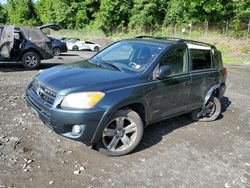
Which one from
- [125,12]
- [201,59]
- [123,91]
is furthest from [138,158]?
[125,12]

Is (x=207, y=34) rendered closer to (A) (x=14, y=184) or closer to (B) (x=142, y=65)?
(B) (x=142, y=65)

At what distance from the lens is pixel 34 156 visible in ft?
13.7

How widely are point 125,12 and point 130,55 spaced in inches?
1599

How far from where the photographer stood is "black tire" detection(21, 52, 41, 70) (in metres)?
11.3

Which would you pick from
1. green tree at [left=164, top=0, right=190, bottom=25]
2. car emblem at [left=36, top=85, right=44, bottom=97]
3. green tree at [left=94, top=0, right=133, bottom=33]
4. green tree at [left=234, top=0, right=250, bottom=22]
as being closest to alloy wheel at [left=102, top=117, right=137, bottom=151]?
car emblem at [left=36, top=85, right=44, bottom=97]

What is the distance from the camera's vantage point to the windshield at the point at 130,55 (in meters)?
4.77

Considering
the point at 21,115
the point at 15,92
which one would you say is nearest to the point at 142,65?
the point at 21,115

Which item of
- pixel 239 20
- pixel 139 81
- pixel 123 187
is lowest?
pixel 123 187

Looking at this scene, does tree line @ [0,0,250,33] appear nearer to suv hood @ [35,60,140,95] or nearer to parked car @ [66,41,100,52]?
parked car @ [66,41,100,52]

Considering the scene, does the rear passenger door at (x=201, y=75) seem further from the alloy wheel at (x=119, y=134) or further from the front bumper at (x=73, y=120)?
the front bumper at (x=73, y=120)

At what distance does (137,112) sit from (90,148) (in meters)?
0.94

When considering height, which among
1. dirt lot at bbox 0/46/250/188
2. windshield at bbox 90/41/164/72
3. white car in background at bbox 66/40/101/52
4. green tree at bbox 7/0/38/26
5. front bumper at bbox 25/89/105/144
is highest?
green tree at bbox 7/0/38/26

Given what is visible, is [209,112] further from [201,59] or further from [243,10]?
[243,10]

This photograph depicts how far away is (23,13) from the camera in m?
69.3
